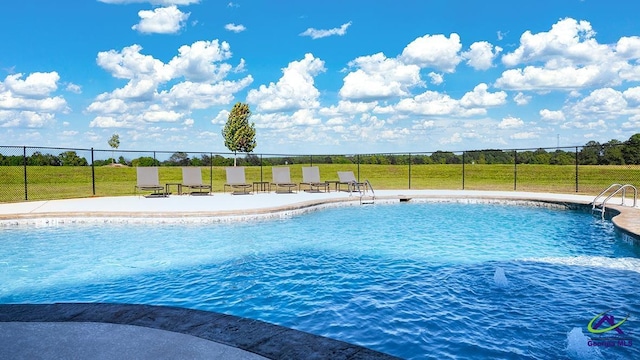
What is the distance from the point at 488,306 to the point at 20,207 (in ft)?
37.0

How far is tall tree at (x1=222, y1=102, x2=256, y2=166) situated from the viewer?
3694 cm

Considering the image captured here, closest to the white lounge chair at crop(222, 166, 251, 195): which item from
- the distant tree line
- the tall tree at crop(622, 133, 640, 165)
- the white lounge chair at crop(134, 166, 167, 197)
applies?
the white lounge chair at crop(134, 166, 167, 197)

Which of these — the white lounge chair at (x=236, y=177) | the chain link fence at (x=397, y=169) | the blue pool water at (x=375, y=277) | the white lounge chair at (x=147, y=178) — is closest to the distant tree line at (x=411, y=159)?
the chain link fence at (x=397, y=169)

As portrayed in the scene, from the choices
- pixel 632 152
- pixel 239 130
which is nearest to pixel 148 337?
pixel 632 152

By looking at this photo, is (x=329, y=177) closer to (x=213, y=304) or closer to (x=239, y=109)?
(x=239, y=109)

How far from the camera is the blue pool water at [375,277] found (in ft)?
12.3

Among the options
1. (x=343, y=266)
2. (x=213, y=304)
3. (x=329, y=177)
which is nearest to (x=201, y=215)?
(x=343, y=266)

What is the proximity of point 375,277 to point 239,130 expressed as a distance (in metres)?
32.9

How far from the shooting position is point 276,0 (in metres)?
17.5

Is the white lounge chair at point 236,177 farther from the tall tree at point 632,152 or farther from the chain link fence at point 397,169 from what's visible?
the tall tree at point 632,152

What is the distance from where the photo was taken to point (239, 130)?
36.9 metres

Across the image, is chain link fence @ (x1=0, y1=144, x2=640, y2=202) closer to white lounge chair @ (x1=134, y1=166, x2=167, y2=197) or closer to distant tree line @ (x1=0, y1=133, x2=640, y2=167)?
distant tree line @ (x1=0, y1=133, x2=640, y2=167)

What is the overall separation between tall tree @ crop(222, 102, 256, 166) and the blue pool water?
92.9 feet

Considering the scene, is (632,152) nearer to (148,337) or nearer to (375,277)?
(375,277)
